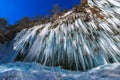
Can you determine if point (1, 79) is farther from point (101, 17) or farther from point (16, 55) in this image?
point (101, 17)

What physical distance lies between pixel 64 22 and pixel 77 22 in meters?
0.47

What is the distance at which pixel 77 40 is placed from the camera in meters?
6.74

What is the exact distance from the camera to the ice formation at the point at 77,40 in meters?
6.34

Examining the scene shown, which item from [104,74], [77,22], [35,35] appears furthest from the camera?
[35,35]

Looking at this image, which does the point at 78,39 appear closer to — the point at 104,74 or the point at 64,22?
the point at 64,22

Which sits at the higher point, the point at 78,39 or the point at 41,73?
the point at 78,39

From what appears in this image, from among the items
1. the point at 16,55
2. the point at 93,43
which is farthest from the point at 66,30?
the point at 16,55

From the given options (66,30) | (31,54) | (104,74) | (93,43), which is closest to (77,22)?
(66,30)

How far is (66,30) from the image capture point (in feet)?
23.7

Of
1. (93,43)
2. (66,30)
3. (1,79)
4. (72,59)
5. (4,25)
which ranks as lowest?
(1,79)

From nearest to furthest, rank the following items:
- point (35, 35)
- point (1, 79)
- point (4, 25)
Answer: point (1, 79) → point (35, 35) → point (4, 25)

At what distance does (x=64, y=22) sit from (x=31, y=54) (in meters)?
1.45

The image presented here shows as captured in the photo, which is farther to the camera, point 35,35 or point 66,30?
point 35,35

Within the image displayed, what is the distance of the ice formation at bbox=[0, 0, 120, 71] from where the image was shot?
634cm
